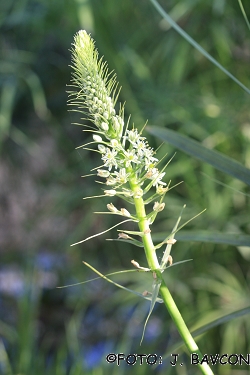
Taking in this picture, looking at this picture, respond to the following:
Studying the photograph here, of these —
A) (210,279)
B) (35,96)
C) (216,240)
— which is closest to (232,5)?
(35,96)

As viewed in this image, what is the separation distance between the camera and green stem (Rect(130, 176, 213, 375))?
Result: 10.8 inches

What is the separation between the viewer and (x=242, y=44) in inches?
55.3

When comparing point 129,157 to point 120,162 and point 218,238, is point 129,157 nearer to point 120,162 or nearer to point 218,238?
point 120,162

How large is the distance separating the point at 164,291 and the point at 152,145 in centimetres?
105

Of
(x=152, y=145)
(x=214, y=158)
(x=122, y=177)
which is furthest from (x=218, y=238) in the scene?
(x=152, y=145)

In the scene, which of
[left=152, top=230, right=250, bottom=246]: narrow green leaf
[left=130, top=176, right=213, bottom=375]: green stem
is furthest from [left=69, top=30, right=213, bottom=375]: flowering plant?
[left=152, top=230, right=250, bottom=246]: narrow green leaf

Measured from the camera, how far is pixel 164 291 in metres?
0.29

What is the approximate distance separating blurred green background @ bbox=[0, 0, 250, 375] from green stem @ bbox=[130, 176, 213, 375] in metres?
0.73

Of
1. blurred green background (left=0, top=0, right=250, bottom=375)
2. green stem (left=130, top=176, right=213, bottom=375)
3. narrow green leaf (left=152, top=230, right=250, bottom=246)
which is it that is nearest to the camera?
green stem (left=130, top=176, right=213, bottom=375)

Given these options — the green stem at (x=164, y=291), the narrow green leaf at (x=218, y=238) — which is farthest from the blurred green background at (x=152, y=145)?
the green stem at (x=164, y=291)

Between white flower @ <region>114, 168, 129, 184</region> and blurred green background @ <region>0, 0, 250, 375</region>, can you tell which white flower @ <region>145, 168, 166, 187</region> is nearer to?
white flower @ <region>114, 168, 129, 184</region>

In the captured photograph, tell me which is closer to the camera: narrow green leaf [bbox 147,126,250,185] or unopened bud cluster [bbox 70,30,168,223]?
unopened bud cluster [bbox 70,30,168,223]

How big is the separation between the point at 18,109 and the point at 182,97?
0.69 meters

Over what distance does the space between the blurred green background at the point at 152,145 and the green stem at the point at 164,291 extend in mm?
727
